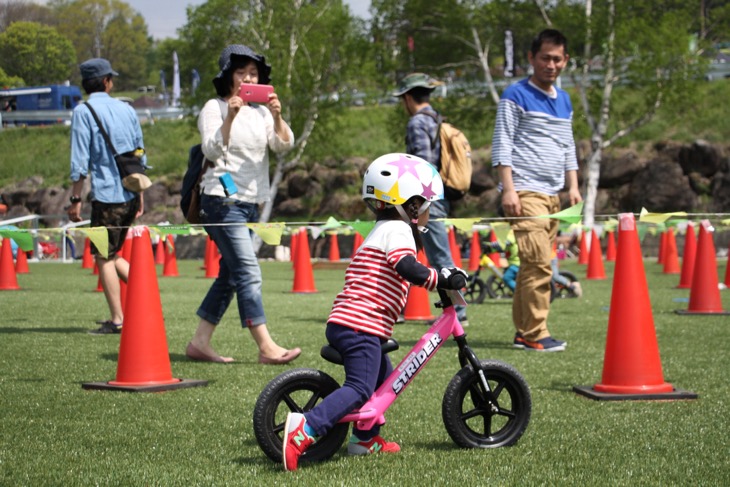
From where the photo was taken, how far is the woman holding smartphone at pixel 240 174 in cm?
682

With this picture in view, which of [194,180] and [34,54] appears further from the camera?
[34,54]

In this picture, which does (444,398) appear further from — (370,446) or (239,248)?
(239,248)

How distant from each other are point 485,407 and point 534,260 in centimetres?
328

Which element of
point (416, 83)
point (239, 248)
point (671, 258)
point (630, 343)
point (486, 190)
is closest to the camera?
point (630, 343)

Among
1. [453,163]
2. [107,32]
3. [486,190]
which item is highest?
[107,32]

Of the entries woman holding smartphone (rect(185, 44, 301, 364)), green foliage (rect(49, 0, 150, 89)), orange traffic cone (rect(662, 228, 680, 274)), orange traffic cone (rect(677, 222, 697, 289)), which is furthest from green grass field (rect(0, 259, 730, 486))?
orange traffic cone (rect(662, 228, 680, 274))

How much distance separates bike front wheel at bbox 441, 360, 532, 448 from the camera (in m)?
4.37

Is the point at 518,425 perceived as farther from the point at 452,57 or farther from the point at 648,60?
the point at 452,57

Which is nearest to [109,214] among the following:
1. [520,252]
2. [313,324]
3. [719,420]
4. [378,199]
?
[313,324]

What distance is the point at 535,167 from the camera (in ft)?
25.3

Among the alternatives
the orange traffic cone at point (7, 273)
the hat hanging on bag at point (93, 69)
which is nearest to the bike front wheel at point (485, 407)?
the hat hanging on bag at point (93, 69)

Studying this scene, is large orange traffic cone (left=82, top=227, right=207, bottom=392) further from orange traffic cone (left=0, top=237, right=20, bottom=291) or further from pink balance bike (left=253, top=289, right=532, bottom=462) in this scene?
orange traffic cone (left=0, top=237, right=20, bottom=291)

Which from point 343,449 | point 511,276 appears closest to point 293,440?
point 343,449

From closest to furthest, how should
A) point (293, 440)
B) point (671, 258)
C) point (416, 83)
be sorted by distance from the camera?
1. point (293, 440)
2. point (416, 83)
3. point (671, 258)
